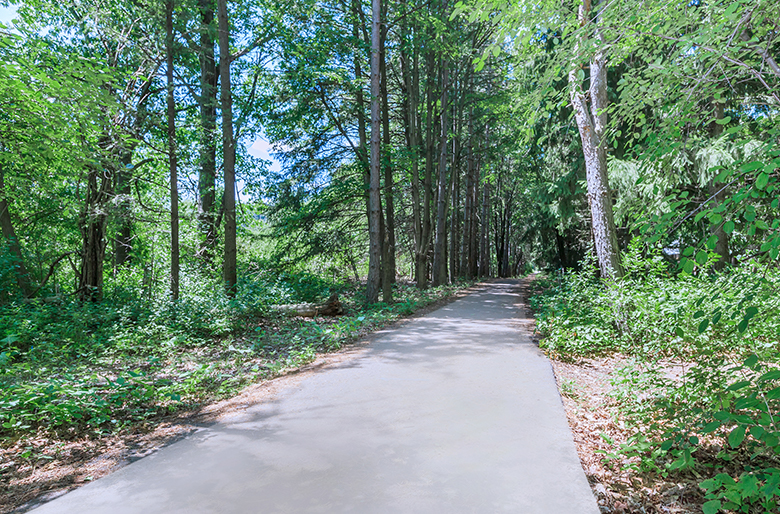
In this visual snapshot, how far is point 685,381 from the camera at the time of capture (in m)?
4.53

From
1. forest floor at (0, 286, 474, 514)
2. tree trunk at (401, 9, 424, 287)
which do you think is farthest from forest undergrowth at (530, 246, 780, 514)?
tree trunk at (401, 9, 424, 287)

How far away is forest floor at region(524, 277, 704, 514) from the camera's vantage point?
8.69 feet

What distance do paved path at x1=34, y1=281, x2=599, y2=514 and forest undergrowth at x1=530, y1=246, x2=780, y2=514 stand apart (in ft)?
1.86

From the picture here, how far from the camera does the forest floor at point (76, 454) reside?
9.68 feet

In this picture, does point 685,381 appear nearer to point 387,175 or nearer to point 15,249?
point 387,175

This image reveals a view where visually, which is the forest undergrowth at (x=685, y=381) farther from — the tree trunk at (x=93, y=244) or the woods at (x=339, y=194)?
the tree trunk at (x=93, y=244)

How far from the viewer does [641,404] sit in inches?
154

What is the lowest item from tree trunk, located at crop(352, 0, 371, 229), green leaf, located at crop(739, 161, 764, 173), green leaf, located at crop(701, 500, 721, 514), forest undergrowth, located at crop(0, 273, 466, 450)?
green leaf, located at crop(701, 500, 721, 514)

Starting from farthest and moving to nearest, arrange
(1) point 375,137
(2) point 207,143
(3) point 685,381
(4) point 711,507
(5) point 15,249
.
Result: (1) point 375,137, (5) point 15,249, (2) point 207,143, (3) point 685,381, (4) point 711,507

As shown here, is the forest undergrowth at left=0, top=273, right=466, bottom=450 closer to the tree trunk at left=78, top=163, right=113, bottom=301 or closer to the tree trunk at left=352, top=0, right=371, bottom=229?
the tree trunk at left=78, top=163, right=113, bottom=301

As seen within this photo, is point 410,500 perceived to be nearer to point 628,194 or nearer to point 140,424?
point 140,424

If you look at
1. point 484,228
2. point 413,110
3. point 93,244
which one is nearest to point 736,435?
point 93,244

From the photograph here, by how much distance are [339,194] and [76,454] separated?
12704mm

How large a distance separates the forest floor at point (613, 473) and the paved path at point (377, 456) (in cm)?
17
